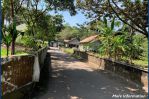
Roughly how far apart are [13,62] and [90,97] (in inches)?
117

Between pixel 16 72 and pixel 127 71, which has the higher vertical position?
pixel 16 72

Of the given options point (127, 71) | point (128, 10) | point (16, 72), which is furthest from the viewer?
point (128, 10)

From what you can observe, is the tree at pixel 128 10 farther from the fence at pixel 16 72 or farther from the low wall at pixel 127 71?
the fence at pixel 16 72

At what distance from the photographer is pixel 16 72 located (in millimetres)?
8898

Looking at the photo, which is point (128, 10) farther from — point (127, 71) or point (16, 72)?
point (16, 72)

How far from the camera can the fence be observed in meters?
7.94

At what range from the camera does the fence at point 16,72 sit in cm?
794

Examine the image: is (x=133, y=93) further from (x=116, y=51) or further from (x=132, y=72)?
(x=116, y=51)

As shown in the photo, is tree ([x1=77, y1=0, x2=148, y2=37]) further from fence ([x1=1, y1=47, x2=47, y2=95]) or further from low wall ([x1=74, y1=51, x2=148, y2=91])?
fence ([x1=1, y1=47, x2=47, y2=95])

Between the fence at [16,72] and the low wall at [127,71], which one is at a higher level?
the fence at [16,72]

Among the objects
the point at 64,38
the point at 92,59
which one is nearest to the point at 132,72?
the point at 92,59

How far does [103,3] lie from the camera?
20609 mm

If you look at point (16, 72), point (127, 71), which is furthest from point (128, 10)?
point (16, 72)

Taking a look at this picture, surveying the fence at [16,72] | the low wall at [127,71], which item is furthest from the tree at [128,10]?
the fence at [16,72]
